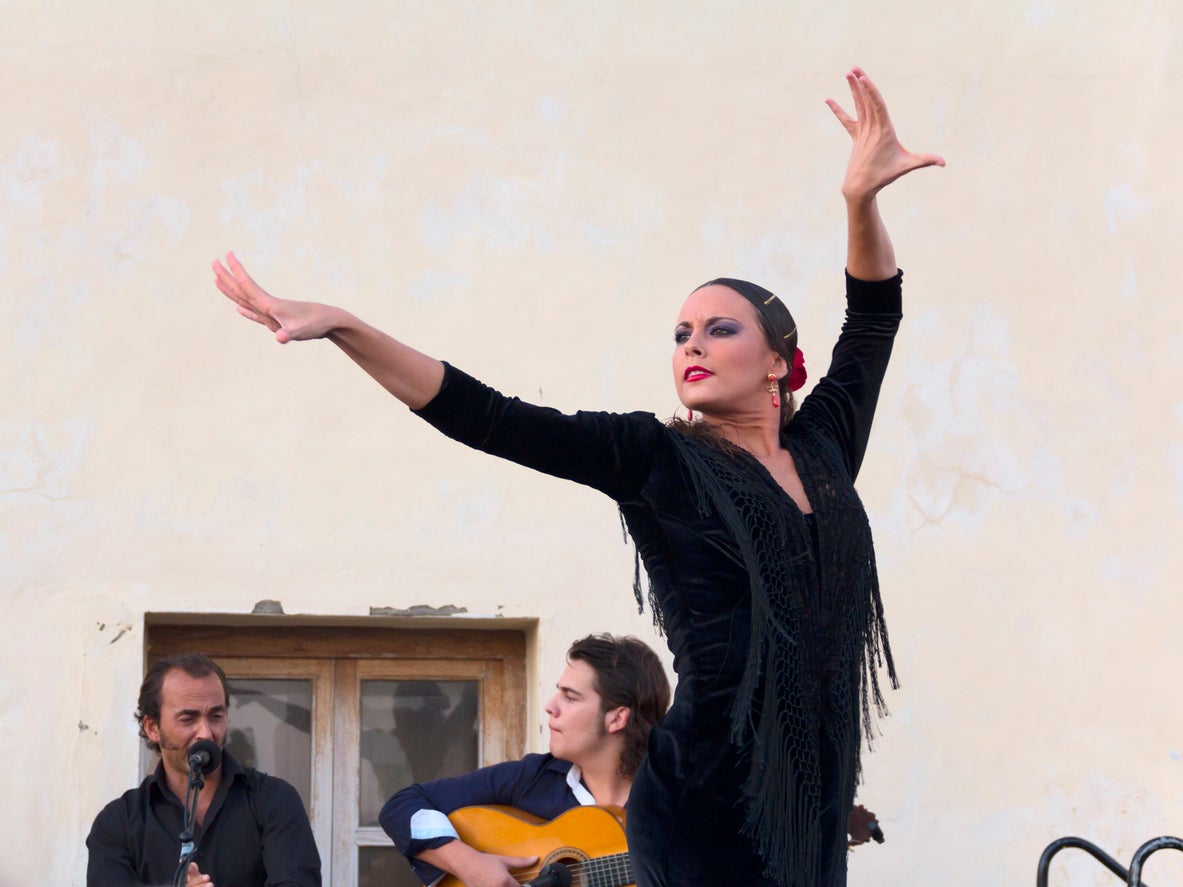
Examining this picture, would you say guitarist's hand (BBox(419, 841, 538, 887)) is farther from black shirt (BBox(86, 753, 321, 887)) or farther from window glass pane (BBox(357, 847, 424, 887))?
window glass pane (BBox(357, 847, 424, 887))

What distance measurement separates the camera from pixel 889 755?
476cm

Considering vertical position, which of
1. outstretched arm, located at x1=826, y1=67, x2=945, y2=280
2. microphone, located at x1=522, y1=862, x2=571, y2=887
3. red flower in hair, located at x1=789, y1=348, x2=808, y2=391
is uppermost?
outstretched arm, located at x1=826, y1=67, x2=945, y2=280

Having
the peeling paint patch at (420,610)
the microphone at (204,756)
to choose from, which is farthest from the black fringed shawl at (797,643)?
the peeling paint patch at (420,610)

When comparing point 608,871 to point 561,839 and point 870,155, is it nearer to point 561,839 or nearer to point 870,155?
point 561,839

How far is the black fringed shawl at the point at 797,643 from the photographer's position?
7.50 ft

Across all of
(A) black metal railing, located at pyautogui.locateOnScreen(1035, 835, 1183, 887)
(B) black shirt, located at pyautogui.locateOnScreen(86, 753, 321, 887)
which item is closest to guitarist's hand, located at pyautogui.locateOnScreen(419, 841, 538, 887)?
(B) black shirt, located at pyautogui.locateOnScreen(86, 753, 321, 887)

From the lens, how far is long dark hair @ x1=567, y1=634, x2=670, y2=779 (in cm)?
435

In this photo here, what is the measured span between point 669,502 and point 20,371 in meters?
2.82

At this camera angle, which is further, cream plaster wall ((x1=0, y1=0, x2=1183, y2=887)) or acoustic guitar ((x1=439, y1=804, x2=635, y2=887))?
cream plaster wall ((x1=0, y1=0, x2=1183, y2=887))

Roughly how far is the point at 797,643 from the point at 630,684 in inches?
80.1

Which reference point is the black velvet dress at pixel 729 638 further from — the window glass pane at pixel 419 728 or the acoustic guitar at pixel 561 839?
the window glass pane at pixel 419 728

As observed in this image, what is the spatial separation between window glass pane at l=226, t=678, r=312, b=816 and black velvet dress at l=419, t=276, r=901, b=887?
2.59 m

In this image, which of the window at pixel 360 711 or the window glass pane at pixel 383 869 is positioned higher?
the window at pixel 360 711

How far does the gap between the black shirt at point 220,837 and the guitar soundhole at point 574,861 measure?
629mm
